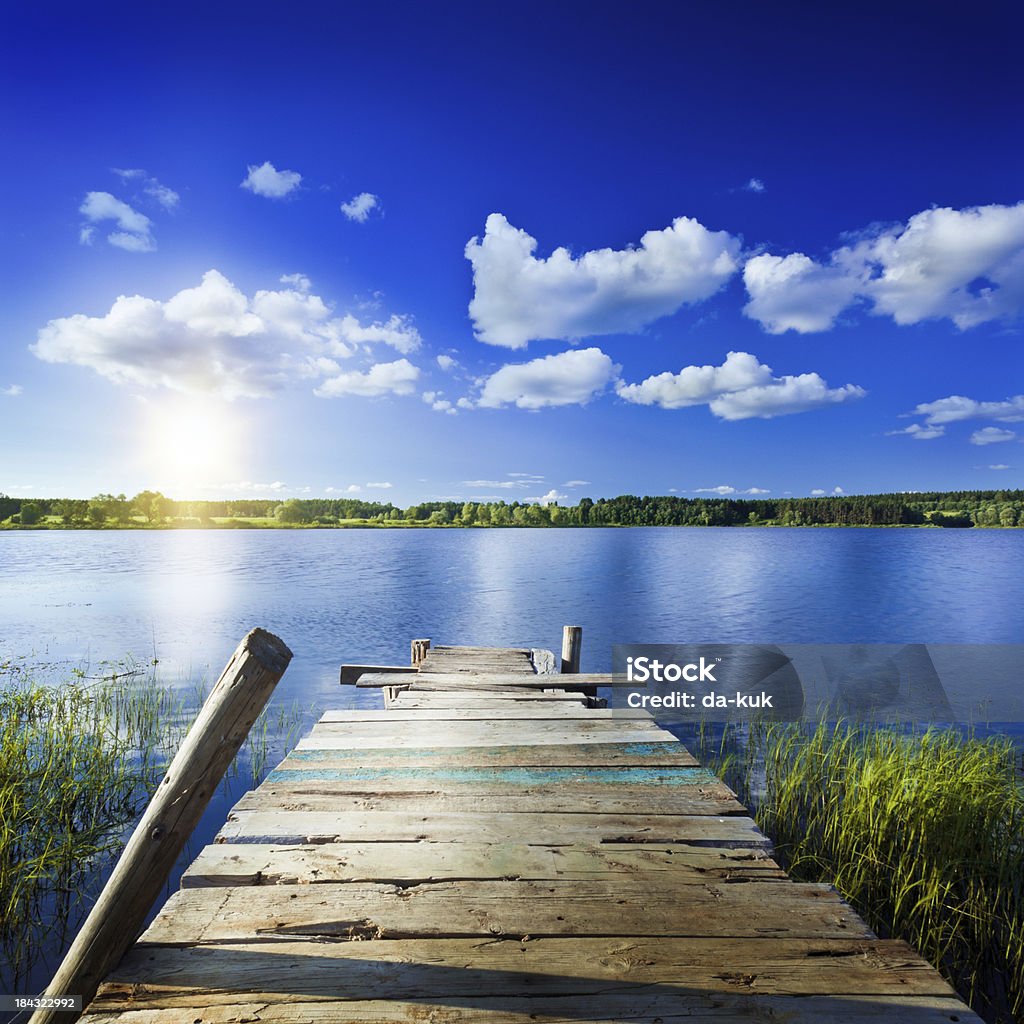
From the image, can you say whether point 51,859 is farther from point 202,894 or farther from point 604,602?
point 604,602

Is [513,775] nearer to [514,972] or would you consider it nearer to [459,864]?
[459,864]

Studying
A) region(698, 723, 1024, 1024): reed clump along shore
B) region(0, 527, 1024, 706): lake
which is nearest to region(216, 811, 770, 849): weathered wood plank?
region(698, 723, 1024, 1024): reed clump along shore

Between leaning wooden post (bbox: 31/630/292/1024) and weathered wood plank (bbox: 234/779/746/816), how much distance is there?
0.78m

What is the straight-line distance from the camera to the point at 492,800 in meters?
3.92

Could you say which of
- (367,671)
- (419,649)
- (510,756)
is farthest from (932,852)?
(367,671)

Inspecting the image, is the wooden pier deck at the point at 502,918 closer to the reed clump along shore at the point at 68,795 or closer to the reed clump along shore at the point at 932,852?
the reed clump along shore at the point at 932,852

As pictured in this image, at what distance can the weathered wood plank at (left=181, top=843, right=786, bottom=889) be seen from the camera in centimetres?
304

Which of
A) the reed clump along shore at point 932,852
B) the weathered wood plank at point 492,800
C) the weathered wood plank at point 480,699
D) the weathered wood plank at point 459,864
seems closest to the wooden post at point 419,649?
the weathered wood plank at point 480,699

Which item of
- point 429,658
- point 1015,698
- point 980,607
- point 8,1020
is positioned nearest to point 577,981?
point 8,1020

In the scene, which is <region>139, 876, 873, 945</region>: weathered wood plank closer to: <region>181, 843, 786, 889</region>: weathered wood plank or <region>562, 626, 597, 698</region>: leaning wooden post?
<region>181, 843, 786, 889</region>: weathered wood plank

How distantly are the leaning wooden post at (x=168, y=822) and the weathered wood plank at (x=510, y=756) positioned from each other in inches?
60.3

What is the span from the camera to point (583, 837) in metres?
3.43

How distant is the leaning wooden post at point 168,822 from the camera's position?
8.47 feet

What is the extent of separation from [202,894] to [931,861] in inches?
222
